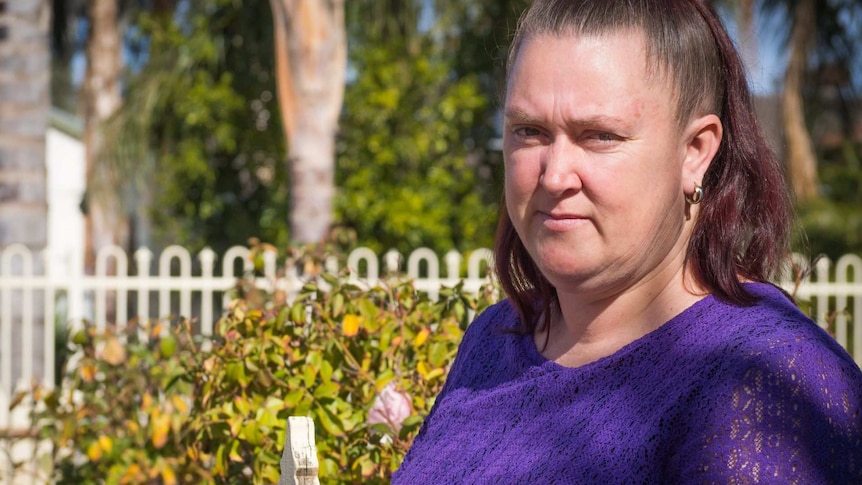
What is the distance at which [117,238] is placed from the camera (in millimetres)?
10789

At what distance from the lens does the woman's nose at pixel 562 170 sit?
138cm

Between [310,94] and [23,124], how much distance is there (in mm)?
2167

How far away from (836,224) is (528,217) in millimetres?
10644

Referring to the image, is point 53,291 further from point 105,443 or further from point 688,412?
point 688,412

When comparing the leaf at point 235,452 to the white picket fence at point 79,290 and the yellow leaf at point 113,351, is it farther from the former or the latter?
the white picket fence at point 79,290

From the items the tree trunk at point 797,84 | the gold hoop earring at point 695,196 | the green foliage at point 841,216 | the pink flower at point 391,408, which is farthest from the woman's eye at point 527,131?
the tree trunk at point 797,84

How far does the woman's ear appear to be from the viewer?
1384 mm

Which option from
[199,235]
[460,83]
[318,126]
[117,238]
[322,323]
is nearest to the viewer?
[322,323]

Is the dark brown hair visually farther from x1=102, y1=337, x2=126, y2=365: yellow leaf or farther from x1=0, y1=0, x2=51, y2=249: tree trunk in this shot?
x1=0, y1=0, x2=51, y2=249: tree trunk

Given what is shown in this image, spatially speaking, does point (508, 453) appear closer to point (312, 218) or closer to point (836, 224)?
point (312, 218)

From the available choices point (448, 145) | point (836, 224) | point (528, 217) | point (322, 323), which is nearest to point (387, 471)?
point (322, 323)

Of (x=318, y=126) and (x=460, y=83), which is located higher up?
(x=460, y=83)

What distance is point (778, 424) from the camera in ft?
3.79

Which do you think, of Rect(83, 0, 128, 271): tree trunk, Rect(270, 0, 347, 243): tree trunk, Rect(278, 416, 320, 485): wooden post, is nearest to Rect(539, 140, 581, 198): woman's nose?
Rect(278, 416, 320, 485): wooden post
